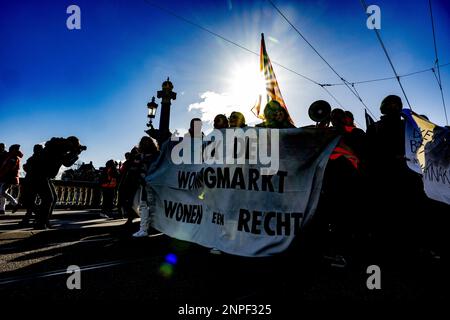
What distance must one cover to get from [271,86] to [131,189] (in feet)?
16.1

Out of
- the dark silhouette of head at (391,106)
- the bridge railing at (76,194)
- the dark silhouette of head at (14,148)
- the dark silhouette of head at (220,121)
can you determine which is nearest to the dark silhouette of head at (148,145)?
the dark silhouette of head at (220,121)

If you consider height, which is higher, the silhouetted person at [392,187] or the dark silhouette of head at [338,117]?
the dark silhouette of head at [338,117]

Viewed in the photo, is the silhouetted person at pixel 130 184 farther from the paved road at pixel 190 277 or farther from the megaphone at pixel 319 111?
the megaphone at pixel 319 111

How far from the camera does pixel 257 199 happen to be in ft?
9.56

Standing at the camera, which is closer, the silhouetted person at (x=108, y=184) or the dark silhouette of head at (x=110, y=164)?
the silhouetted person at (x=108, y=184)

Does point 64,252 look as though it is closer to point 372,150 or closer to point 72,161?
point 72,161

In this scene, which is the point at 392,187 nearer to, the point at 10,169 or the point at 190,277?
the point at 190,277

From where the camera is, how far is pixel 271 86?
8.06 metres

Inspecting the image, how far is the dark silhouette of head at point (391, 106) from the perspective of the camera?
3773 millimetres

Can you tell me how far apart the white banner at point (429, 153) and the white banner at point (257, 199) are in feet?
4.82

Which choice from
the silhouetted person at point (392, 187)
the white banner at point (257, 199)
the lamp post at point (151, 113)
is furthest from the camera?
the lamp post at point (151, 113)

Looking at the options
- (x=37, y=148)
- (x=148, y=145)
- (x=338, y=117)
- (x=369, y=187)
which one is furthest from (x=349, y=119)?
(x=37, y=148)

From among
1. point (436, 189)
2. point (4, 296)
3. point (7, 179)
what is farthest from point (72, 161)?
point (436, 189)

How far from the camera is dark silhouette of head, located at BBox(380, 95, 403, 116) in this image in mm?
3773
